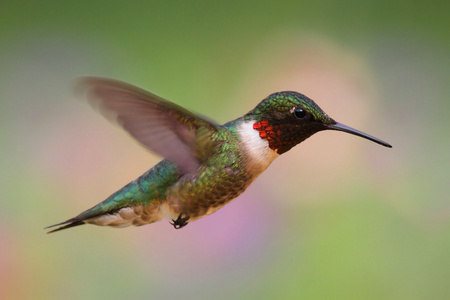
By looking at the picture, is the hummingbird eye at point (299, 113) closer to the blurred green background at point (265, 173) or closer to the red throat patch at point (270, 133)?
the red throat patch at point (270, 133)

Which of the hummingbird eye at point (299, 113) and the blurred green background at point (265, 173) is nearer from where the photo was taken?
the hummingbird eye at point (299, 113)

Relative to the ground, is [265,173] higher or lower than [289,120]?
lower

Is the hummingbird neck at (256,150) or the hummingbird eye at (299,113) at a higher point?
the hummingbird eye at (299,113)

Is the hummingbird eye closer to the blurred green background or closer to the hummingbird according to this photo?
the hummingbird

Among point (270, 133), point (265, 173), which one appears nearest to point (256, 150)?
point (270, 133)


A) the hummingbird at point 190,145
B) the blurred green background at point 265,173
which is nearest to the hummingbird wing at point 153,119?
the hummingbird at point 190,145

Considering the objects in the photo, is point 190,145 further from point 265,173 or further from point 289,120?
point 265,173

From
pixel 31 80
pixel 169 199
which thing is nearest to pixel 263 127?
pixel 169 199
